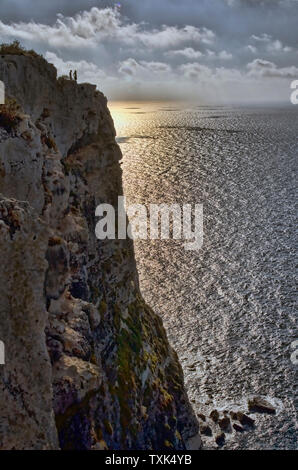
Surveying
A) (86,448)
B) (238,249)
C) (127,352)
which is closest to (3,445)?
(86,448)

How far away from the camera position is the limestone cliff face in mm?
19766

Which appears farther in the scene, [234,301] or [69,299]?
[234,301]

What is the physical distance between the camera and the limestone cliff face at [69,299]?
19.8 meters

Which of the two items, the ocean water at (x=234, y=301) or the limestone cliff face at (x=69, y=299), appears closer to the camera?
the limestone cliff face at (x=69, y=299)

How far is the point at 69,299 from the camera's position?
28.3 meters

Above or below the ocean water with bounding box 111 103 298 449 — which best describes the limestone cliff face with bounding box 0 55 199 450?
above

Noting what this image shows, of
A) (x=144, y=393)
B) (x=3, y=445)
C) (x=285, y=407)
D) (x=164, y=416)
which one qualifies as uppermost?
(x=3, y=445)

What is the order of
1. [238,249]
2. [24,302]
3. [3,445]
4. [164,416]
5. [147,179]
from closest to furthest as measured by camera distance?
[3,445] < [24,302] < [164,416] < [238,249] < [147,179]

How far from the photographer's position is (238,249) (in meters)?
105

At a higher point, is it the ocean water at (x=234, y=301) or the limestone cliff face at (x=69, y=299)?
the limestone cliff face at (x=69, y=299)

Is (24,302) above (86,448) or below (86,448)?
above

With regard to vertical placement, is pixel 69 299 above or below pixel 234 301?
above

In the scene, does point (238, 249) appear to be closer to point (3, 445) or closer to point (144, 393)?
point (144, 393)

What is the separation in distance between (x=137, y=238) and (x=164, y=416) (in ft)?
232
